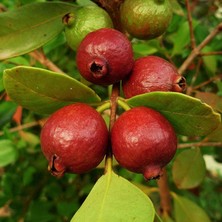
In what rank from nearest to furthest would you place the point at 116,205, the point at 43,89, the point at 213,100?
the point at 116,205 < the point at 43,89 < the point at 213,100

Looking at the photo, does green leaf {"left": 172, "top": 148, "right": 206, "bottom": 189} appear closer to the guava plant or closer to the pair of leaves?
the guava plant

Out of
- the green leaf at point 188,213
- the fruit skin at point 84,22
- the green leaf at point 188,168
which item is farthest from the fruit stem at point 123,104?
the green leaf at point 188,213

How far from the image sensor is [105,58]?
1011 mm

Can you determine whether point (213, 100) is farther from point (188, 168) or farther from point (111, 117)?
point (111, 117)

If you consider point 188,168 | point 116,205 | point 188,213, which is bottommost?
point 188,213

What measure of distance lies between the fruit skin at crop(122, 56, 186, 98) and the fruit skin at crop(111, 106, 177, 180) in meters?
0.10

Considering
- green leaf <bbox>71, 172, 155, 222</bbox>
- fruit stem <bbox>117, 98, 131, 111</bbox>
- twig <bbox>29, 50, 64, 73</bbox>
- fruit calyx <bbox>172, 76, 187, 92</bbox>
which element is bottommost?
twig <bbox>29, 50, 64, 73</bbox>

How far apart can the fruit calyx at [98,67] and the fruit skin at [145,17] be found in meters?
0.24

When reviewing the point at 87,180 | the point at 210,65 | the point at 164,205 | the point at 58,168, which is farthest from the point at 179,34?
the point at 58,168

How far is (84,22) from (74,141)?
430 millimetres

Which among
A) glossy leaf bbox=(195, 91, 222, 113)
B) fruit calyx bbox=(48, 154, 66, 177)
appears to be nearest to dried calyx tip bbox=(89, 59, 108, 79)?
fruit calyx bbox=(48, 154, 66, 177)

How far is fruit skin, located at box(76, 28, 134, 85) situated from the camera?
100 cm

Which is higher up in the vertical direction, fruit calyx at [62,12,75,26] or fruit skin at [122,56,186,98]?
fruit skin at [122,56,186,98]

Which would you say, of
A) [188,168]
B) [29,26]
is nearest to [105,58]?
[29,26]
